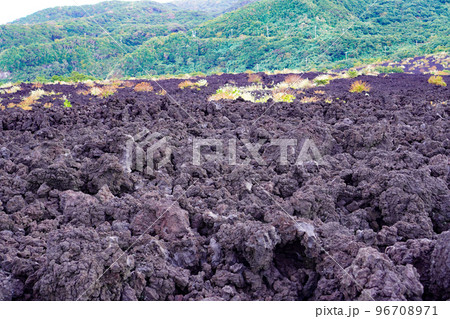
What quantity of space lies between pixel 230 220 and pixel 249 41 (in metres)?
56.6

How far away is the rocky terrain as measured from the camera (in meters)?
2.60

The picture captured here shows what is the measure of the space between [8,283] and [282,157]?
3.67m

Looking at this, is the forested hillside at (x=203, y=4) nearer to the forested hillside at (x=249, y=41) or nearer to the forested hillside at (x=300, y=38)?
the forested hillside at (x=249, y=41)

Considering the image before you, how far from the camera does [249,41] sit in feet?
187

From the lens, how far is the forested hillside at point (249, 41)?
3309cm

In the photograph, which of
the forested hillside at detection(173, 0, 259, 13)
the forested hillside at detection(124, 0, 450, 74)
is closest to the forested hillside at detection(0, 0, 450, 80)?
the forested hillside at detection(124, 0, 450, 74)

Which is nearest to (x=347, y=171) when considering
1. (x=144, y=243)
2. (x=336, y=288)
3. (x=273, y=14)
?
(x=336, y=288)

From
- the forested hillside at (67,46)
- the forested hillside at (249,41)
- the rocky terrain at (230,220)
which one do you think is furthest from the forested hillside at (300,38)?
the rocky terrain at (230,220)

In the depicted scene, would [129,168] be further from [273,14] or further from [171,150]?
[273,14]

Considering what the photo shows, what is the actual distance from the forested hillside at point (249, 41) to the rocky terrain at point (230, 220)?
19880 mm

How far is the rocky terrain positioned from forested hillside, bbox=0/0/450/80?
1988 cm

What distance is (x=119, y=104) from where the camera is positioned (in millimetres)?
8820

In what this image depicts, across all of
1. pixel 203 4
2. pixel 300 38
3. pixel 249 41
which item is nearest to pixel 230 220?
pixel 300 38

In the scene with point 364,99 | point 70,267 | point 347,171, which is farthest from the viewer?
point 364,99
